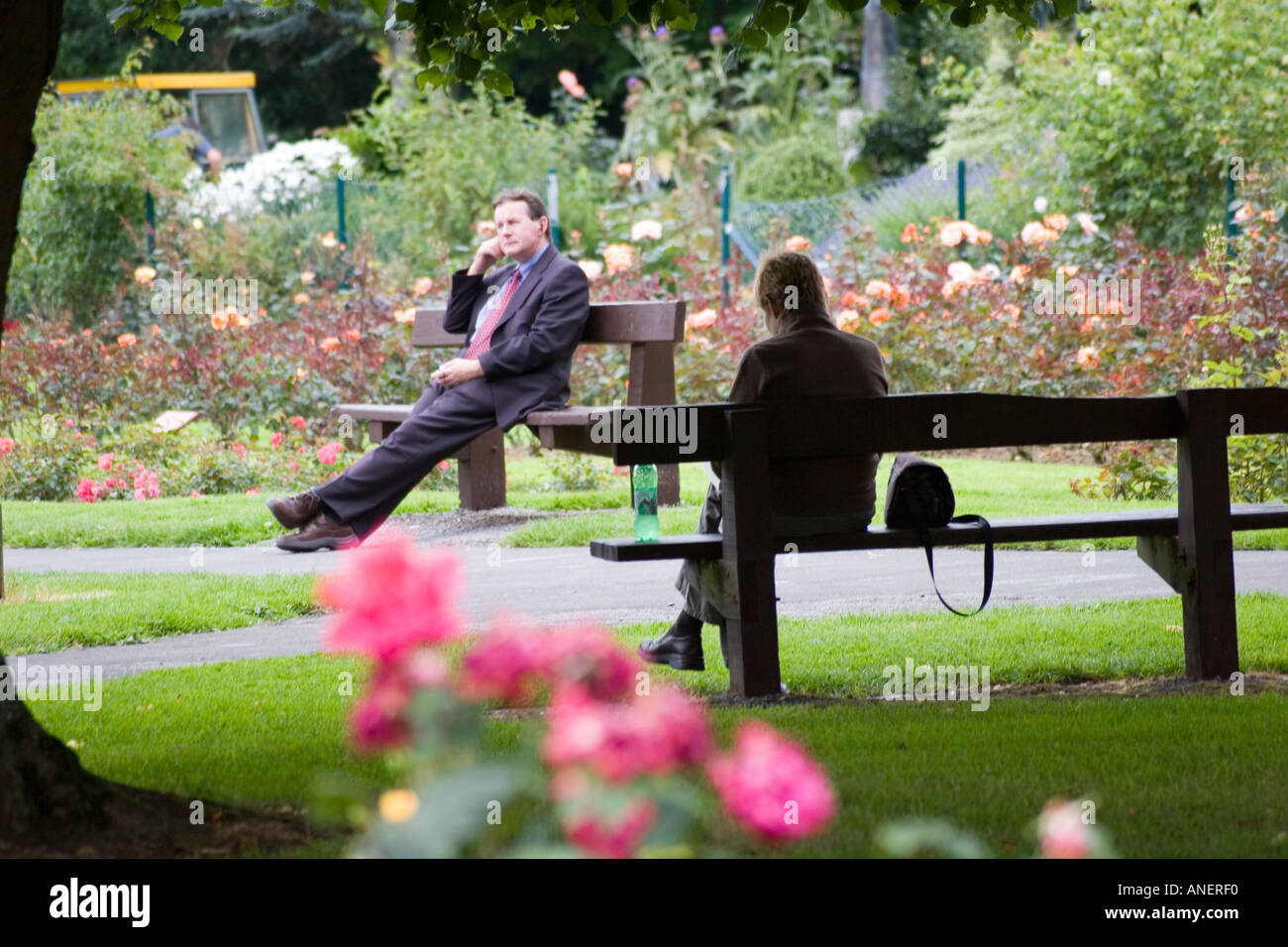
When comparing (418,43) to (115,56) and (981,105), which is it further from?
(115,56)

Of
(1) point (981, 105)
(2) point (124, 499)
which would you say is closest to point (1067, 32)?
(1) point (981, 105)

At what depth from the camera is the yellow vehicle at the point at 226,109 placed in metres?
31.1

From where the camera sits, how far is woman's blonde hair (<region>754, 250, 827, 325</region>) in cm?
582

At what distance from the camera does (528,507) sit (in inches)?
403

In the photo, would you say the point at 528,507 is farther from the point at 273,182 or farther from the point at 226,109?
the point at 226,109

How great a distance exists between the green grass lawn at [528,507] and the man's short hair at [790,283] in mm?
2908

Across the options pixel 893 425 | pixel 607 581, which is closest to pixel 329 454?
pixel 607 581

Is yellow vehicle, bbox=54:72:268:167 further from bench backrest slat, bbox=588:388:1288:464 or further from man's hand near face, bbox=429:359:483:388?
bench backrest slat, bbox=588:388:1288:464

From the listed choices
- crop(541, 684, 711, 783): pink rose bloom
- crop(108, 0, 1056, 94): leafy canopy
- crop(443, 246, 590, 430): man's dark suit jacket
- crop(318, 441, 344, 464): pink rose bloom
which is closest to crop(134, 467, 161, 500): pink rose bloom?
crop(318, 441, 344, 464): pink rose bloom

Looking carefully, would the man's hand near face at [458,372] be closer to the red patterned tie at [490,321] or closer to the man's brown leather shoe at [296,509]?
the red patterned tie at [490,321]

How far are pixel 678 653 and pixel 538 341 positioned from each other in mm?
2921

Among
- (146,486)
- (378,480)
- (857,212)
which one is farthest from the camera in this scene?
(857,212)

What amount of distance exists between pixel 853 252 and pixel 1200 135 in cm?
343
